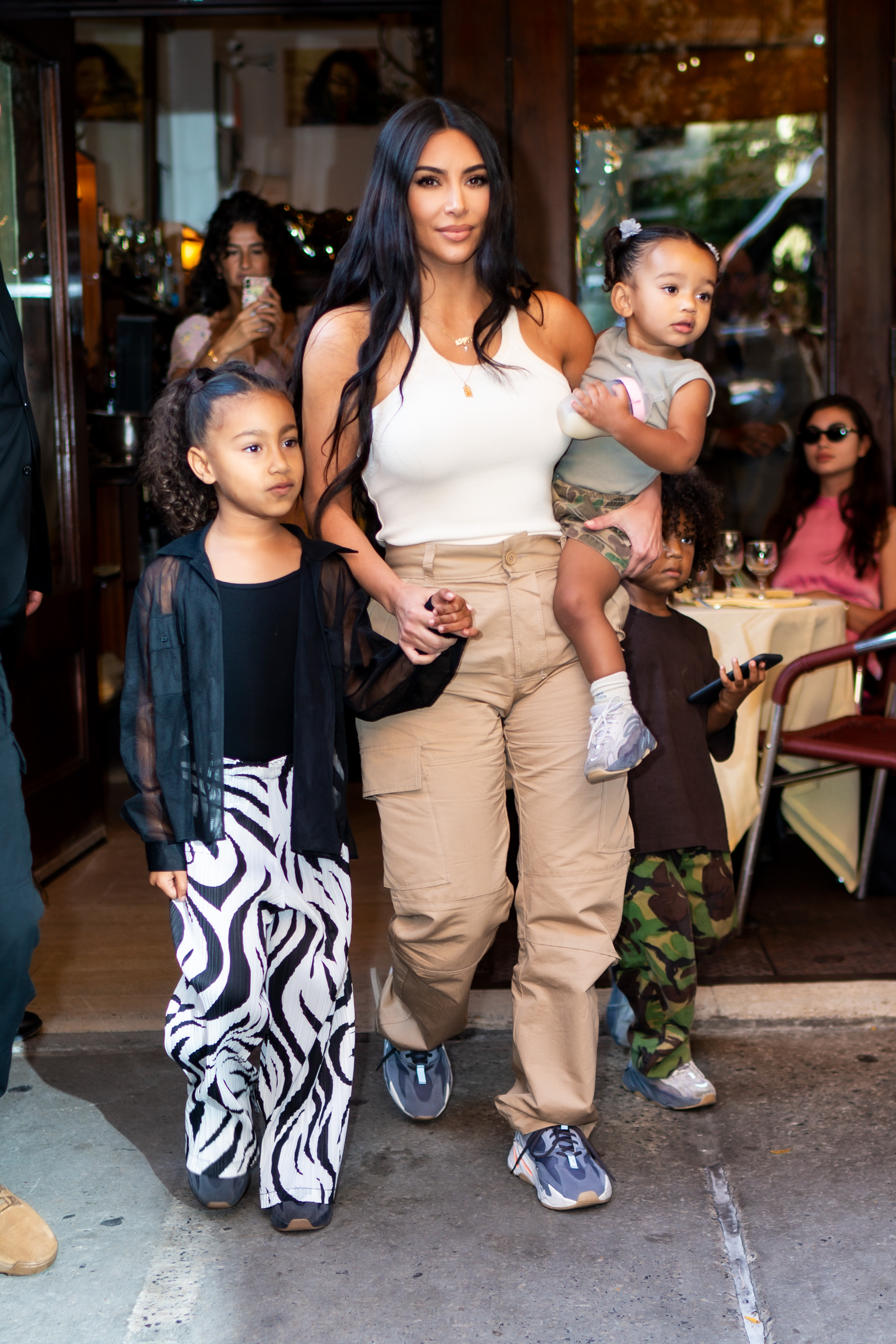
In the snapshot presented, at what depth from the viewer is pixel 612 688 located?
7.75 feet

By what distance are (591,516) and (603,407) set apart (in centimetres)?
34

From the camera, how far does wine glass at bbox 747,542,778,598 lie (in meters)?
4.30

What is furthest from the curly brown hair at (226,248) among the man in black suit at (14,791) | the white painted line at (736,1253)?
the white painted line at (736,1253)

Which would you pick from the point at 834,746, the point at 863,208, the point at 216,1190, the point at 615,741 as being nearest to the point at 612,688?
the point at 615,741

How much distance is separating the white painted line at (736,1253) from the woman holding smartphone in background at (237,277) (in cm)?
283

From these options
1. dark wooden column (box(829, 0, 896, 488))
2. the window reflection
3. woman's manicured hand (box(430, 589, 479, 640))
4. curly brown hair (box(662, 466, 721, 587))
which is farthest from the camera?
dark wooden column (box(829, 0, 896, 488))

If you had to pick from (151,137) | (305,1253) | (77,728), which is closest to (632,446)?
(305,1253)

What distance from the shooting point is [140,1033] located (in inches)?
126

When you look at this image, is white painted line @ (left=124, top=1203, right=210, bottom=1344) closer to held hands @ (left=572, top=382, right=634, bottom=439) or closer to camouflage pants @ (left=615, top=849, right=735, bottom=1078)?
camouflage pants @ (left=615, top=849, right=735, bottom=1078)

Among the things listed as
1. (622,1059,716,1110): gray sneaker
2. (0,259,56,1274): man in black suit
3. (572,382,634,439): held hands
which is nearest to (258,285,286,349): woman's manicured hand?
(0,259,56,1274): man in black suit

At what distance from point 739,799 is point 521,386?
6.32 ft

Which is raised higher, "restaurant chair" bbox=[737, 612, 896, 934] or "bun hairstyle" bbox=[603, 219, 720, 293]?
"bun hairstyle" bbox=[603, 219, 720, 293]

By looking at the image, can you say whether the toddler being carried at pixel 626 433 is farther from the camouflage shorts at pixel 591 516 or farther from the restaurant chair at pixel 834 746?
the restaurant chair at pixel 834 746

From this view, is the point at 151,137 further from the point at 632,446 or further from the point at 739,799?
the point at 632,446
